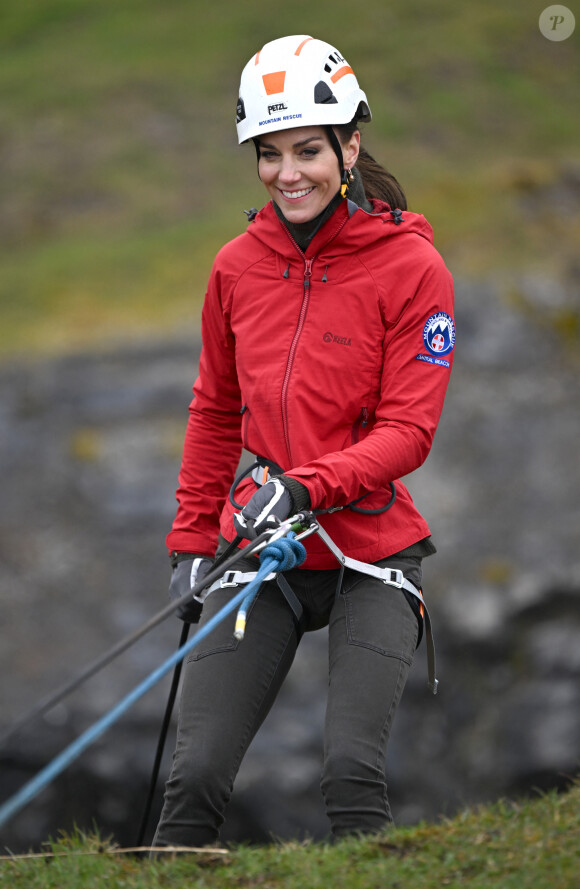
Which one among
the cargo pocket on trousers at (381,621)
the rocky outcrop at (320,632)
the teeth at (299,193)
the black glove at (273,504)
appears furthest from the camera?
the rocky outcrop at (320,632)

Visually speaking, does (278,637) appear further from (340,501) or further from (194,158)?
(194,158)

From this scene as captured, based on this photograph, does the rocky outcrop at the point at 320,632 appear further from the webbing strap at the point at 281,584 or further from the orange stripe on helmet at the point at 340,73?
the orange stripe on helmet at the point at 340,73

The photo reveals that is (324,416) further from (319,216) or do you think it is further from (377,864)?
(377,864)

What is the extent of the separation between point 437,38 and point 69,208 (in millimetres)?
8824

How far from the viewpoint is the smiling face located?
4.73 m

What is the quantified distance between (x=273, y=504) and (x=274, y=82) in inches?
74.0

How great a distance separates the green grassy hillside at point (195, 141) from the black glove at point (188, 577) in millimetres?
11708

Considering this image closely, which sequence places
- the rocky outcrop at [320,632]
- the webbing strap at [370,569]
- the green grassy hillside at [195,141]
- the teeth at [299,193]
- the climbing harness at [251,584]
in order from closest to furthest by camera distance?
the climbing harness at [251,584]
the webbing strap at [370,569]
the teeth at [299,193]
the rocky outcrop at [320,632]
the green grassy hillside at [195,141]

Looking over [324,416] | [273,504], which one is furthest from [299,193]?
[273,504]

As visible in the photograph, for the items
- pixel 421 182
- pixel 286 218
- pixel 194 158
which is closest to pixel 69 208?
pixel 194 158

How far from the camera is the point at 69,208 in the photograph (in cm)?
1908

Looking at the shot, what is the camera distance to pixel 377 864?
13.4 feet

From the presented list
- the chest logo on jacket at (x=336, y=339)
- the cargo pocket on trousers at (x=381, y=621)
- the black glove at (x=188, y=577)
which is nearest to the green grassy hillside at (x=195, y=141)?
the black glove at (x=188, y=577)

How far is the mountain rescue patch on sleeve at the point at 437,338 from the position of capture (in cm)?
467
